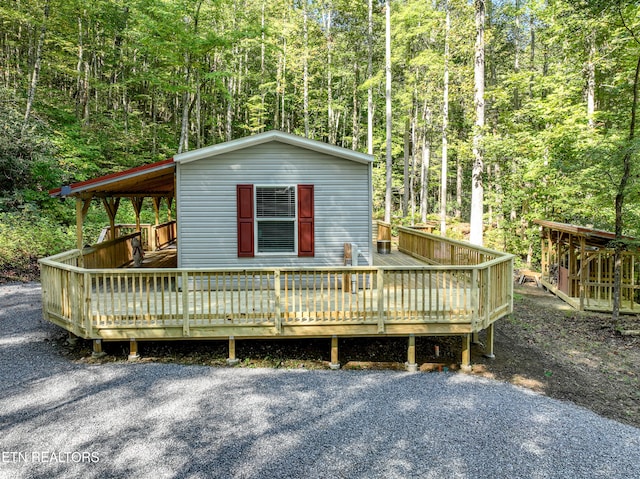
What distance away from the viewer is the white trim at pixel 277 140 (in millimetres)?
8008

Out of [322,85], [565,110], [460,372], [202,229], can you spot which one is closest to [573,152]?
[565,110]

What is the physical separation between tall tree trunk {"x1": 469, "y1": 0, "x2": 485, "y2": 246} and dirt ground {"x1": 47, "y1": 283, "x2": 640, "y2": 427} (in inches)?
171

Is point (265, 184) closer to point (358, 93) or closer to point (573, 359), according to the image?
point (573, 359)

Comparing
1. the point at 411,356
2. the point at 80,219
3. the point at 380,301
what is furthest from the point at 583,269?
the point at 80,219

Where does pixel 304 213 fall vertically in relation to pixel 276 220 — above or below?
above

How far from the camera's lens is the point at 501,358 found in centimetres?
738

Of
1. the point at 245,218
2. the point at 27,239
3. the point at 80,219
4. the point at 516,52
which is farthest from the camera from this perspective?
the point at 516,52

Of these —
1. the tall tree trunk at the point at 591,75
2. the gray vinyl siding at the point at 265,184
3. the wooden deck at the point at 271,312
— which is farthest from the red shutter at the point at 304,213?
the tall tree trunk at the point at 591,75

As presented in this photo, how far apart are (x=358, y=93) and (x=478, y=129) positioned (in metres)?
18.6

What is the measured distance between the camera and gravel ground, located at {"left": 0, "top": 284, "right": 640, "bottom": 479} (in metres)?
3.84

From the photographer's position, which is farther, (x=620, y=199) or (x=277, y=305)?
(x=620, y=199)

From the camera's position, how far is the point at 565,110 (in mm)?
15930

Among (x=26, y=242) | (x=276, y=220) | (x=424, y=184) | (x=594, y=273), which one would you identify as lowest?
(x=594, y=273)

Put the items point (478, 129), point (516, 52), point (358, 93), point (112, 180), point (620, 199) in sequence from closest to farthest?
point (112, 180) < point (620, 199) < point (478, 129) < point (516, 52) < point (358, 93)
